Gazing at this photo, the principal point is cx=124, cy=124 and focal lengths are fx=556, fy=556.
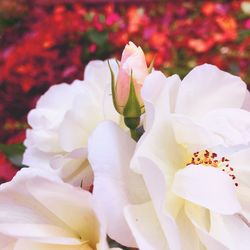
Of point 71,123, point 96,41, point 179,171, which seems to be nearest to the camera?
point 179,171

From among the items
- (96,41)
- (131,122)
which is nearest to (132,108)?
(131,122)

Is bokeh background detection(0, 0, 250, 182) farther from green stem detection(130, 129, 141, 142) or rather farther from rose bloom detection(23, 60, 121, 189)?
→ green stem detection(130, 129, 141, 142)

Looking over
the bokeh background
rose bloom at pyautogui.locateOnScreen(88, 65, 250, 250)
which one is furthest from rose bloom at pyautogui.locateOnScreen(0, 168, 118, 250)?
the bokeh background

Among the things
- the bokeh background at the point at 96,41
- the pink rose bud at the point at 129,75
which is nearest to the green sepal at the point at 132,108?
the pink rose bud at the point at 129,75

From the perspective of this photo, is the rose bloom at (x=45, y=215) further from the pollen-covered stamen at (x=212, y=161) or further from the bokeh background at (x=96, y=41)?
the bokeh background at (x=96, y=41)

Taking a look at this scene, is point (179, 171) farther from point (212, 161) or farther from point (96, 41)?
point (96, 41)

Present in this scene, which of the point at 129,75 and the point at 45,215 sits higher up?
the point at 129,75

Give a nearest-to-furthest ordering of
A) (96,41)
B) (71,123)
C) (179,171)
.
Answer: (179,171)
(71,123)
(96,41)
